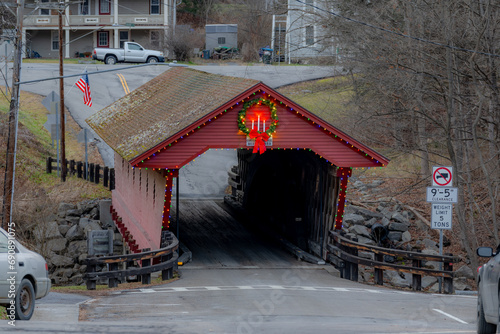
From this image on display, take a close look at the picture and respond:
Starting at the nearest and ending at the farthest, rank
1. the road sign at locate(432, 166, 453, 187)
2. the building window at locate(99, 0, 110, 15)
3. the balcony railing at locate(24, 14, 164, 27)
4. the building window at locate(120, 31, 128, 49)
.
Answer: the road sign at locate(432, 166, 453, 187) → the balcony railing at locate(24, 14, 164, 27) → the building window at locate(99, 0, 110, 15) → the building window at locate(120, 31, 128, 49)

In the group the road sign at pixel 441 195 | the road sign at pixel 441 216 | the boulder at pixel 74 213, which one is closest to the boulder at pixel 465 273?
the road sign at pixel 441 216

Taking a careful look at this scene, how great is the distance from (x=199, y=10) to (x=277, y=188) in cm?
5802

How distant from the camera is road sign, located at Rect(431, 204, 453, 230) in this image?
58.4 feet

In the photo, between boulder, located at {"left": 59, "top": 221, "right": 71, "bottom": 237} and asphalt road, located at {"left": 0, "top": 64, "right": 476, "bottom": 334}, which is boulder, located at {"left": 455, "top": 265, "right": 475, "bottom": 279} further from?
boulder, located at {"left": 59, "top": 221, "right": 71, "bottom": 237}

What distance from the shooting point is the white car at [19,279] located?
10.6 metres

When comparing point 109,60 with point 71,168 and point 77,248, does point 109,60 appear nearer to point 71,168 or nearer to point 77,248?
point 71,168

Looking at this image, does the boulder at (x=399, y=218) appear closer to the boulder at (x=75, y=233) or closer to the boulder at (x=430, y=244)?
the boulder at (x=430, y=244)

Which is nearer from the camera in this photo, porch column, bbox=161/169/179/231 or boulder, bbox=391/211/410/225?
porch column, bbox=161/169/179/231

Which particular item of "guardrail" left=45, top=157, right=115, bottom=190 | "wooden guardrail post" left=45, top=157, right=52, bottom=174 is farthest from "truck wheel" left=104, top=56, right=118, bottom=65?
"wooden guardrail post" left=45, top=157, right=52, bottom=174

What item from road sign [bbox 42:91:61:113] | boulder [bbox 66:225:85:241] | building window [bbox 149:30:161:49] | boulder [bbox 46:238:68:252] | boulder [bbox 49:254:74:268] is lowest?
boulder [bbox 49:254:74:268]

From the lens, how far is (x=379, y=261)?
1858 centimetres

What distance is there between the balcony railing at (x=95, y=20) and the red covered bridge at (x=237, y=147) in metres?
38.3

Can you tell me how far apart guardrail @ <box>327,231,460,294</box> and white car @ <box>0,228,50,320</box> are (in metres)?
9.11

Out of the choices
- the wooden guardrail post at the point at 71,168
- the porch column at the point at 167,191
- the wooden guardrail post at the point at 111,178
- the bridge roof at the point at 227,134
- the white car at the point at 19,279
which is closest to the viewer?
the white car at the point at 19,279
